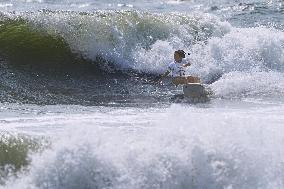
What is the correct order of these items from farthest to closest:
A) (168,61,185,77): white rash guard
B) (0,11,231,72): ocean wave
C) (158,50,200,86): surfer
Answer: (0,11,231,72): ocean wave < (168,61,185,77): white rash guard < (158,50,200,86): surfer

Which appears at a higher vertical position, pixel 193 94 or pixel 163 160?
pixel 193 94

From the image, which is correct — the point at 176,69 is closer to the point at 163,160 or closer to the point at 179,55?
the point at 179,55

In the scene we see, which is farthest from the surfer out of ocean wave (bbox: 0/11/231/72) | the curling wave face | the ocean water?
ocean wave (bbox: 0/11/231/72)

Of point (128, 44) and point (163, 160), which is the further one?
point (128, 44)

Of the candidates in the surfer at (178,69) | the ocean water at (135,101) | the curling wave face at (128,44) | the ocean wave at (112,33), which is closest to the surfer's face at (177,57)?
the surfer at (178,69)

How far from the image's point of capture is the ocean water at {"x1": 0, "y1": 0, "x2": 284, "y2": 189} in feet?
30.8

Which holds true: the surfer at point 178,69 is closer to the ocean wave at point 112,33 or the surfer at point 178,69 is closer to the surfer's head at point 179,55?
the surfer's head at point 179,55

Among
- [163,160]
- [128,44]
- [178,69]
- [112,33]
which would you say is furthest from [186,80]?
[163,160]

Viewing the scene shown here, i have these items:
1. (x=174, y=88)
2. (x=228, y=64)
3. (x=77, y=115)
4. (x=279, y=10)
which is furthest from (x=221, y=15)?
(x=77, y=115)

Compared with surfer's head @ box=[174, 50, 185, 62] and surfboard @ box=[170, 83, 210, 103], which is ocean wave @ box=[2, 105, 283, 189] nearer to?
surfboard @ box=[170, 83, 210, 103]

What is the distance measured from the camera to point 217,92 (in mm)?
15586

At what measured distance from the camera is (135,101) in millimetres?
14766

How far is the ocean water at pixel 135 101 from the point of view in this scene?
9.40 m

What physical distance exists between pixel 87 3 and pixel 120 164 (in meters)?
19.9
